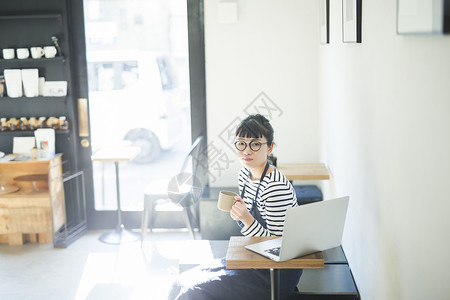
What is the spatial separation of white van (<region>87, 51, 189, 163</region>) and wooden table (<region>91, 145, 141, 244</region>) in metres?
0.14

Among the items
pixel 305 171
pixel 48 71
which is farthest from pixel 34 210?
pixel 305 171

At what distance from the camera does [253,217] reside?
8.07 feet

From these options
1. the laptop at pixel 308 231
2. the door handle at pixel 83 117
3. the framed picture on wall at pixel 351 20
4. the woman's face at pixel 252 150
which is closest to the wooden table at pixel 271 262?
the laptop at pixel 308 231

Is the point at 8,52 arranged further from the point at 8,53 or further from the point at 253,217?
the point at 253,217

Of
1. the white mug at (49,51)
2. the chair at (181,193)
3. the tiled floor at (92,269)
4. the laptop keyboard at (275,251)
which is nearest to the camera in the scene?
the laptop keyboard at (275,251)

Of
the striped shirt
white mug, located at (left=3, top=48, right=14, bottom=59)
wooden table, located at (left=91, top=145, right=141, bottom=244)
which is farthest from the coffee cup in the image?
white mug, located at (left=3, top=48, right=14, bottom=59)

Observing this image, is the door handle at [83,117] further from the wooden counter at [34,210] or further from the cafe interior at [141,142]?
the wooden counter at [34,210]

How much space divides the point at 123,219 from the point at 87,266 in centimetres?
92

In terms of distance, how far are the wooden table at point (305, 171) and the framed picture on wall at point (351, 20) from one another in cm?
120

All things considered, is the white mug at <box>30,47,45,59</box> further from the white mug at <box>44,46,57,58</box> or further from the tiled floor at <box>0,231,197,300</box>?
the tiled floor at <box>0,231,197,300</box>

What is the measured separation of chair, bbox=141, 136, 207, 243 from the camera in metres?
4.40

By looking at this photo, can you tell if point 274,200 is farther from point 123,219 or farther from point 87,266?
point 123,219

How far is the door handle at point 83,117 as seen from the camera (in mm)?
4980

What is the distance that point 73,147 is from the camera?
16.4ft
